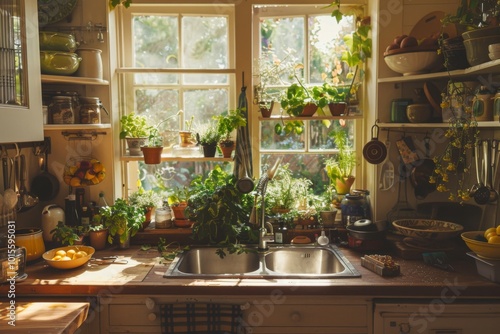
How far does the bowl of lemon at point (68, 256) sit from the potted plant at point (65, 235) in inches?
1.6

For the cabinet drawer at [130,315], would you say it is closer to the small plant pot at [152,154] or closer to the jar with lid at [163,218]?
the jar with lid at [163,218]

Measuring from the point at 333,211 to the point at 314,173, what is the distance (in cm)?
31

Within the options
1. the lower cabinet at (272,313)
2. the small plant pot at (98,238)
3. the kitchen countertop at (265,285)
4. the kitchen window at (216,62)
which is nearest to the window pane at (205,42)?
the kitchen window at (216,62)

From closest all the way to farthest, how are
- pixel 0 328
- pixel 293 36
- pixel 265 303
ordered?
1. pixel 0 328
2. pixel 265 303
3. pixel 293 36

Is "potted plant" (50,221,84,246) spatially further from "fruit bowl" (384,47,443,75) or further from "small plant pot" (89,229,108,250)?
"fruit bowl" (384,47,443,75)

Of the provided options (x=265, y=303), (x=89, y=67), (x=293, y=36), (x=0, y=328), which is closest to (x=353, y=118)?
(x=293, y=36)

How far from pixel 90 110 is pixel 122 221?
0.61 meters

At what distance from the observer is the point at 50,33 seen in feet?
7.63

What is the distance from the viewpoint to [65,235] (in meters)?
2.33

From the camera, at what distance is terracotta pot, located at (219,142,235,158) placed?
269 centimetres

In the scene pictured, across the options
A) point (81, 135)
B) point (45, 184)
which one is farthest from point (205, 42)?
point (45, 184)

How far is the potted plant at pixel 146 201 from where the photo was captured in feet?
8.79

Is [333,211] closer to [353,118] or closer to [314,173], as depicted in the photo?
[314,173]

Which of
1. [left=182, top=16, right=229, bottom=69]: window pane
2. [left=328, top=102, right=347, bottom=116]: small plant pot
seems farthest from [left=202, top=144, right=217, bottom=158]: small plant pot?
[left=328, top=102, right=347, bottom=116]: small plant pot
